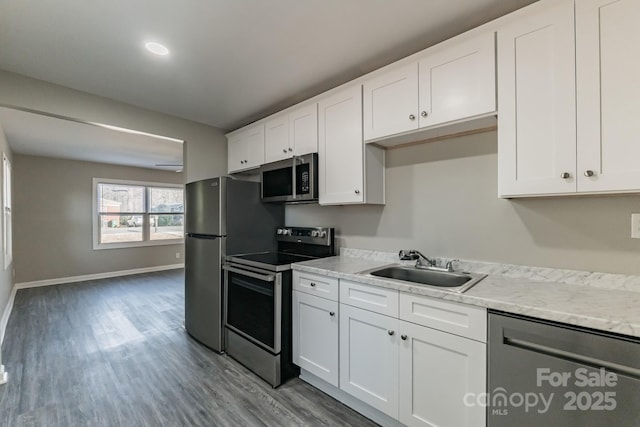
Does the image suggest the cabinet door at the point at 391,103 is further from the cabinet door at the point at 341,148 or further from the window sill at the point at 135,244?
the window sill at the point at 135,244

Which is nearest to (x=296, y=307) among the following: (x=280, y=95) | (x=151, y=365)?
(x=151, y=365)

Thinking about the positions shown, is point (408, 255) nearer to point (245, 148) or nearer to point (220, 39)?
point (220, 39)

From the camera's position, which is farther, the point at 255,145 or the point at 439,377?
the point at 255,145

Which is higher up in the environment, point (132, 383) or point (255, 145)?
point (255, 145)

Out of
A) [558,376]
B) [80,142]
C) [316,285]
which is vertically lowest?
[558,376]

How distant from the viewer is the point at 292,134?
2684mm

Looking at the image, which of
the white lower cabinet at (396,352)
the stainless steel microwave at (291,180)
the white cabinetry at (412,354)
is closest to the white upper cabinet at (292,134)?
the stainless steel microwave at (291,180)

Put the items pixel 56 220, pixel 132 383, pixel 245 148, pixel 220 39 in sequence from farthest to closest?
pixel 56 220, pixel 245 148, pixel 132 383, pixel 220 39

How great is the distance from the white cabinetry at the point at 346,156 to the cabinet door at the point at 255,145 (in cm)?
82

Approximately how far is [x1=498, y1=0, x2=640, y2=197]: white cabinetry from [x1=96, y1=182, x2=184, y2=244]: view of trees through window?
6986 mm

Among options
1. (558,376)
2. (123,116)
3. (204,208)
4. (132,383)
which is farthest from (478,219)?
(123,116)

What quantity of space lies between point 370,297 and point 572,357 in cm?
93

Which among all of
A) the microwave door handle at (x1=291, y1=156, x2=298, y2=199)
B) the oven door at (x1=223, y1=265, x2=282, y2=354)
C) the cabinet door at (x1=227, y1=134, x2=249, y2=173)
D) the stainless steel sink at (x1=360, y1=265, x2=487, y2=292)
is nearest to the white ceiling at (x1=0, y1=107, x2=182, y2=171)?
the cabinet door at (x1=227, y1=134, x2=249, y2=173)

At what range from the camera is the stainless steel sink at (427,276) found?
182 cm
